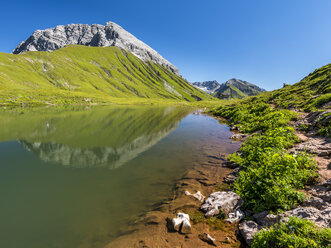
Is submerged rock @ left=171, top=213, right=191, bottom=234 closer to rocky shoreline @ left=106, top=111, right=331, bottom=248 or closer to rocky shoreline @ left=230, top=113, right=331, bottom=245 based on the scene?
rocky shoreline @ left=106, top=111, right=331, bottom=248

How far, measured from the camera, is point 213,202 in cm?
942

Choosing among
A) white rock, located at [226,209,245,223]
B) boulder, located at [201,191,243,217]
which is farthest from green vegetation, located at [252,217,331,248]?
boulder, located at [201,191,243,217]

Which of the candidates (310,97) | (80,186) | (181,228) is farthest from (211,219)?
(310,97)

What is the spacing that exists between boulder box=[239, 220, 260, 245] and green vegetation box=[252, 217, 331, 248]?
568mm

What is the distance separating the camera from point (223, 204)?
9.01 meters

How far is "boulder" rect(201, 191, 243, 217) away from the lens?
8.75 metres

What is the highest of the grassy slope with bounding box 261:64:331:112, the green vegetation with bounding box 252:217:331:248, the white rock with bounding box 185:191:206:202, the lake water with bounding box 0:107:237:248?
the grassy slope with bounding box 261:64:331:112

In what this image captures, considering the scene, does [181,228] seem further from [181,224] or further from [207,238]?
[207,238]

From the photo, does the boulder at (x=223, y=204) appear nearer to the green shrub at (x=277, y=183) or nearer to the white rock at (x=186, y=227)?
the green shrub at (x=277, y=183)

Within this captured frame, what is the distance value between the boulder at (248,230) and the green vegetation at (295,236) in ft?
1.86

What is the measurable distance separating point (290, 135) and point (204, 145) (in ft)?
34.9

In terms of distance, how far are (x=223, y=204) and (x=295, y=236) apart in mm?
3975

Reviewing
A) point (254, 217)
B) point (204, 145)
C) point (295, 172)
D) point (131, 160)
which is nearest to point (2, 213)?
point (131, 160)

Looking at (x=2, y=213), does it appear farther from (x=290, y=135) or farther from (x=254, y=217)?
(x=290, y=135)
